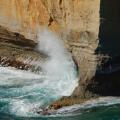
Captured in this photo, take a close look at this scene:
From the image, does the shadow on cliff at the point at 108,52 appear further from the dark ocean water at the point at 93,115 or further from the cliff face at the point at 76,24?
the dark ocean water at the point at 93,115

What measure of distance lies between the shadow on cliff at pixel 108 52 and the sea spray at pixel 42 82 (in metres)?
1.41

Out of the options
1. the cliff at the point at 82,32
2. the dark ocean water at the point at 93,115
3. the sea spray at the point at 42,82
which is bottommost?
the dark ocean water at the point at 93,115

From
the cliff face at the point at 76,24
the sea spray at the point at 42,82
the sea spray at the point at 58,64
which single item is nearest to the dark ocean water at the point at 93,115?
the sea spray at the point at 42,82

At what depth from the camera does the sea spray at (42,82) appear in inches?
901

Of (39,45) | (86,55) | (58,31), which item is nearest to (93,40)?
(86,55)

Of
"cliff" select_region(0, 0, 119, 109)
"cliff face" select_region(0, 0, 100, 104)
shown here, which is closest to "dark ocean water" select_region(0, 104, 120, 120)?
"cliff" select_region(0, 0, 119, 109)

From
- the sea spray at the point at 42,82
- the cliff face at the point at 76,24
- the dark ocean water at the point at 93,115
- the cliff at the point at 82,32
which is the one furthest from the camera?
the sea spray at the point at 42,82

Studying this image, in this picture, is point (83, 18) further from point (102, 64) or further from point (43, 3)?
point (43, 3)

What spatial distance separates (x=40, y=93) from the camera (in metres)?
24.1

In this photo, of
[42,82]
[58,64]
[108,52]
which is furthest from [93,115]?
[58,64]

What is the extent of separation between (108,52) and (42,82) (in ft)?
13.2

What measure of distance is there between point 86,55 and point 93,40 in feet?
2.28

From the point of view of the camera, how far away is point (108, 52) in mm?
22766

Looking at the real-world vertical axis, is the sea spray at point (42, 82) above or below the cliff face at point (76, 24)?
below
